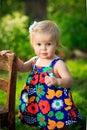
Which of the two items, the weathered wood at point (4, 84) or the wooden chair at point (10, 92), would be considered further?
the weathered wood at point (4, 84)

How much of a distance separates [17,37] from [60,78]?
5.18m

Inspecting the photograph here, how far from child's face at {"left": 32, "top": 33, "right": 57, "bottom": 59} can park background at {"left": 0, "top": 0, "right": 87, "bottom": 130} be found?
0.63ft

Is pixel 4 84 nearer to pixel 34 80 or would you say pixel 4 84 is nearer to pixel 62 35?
pixel 34 80

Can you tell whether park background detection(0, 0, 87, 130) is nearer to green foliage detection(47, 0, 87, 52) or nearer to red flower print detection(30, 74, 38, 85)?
green foliage detection(47, 0, 87, 52)

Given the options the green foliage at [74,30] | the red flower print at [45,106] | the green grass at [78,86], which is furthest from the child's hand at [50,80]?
the green foliage at [74,30]

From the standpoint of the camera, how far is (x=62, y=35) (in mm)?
13609

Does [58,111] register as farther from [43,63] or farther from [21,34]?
[21,34]

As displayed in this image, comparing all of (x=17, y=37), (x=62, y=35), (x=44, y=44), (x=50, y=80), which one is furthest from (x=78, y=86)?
(x=62, y=35)

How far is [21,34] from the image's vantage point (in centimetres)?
971

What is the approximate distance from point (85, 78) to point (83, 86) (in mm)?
1009

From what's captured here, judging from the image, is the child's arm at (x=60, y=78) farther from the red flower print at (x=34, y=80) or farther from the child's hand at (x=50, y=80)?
the red flower print at (x=34, y=80)

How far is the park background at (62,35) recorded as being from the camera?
7.67m

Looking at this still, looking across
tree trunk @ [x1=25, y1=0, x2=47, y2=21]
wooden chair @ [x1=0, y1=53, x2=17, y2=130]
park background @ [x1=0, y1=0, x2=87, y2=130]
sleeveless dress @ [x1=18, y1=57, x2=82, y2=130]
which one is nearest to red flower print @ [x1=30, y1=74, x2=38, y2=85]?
sleeveless dress @ [x1=18, y1=57, x2=82, y2=130]

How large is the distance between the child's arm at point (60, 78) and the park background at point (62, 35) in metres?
0.28
